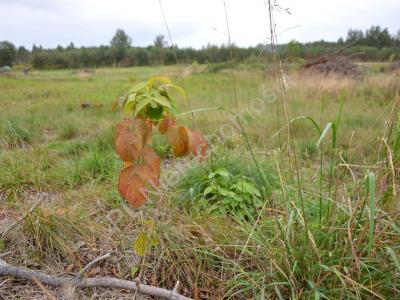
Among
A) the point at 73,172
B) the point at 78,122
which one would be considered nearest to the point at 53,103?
the point at 78,122

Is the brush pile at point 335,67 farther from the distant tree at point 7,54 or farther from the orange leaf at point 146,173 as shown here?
the orange leaf at point 146,173

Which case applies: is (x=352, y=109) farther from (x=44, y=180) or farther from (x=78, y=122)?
(x=44, y=180)

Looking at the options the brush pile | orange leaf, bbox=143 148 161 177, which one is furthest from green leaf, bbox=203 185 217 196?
the brush pile

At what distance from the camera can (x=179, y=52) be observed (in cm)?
339

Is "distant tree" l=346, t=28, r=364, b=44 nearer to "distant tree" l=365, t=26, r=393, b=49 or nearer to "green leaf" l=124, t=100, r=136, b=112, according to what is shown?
"distant tree" l=365, t=26, r=393, b=49

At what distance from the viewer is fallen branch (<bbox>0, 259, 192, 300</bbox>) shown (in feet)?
4.57

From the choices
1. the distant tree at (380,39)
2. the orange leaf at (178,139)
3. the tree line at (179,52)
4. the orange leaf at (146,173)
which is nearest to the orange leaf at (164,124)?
the orange leaf at (178,139)

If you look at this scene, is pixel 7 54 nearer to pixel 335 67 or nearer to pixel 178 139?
pixel 178 139

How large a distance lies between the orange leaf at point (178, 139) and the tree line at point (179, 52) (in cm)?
59

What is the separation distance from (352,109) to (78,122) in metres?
4.27

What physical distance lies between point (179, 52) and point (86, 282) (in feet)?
8.34

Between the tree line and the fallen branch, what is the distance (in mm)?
1141

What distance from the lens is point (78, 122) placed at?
4.56 m

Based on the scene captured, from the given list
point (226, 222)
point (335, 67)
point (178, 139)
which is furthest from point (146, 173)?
point (335, 67)
